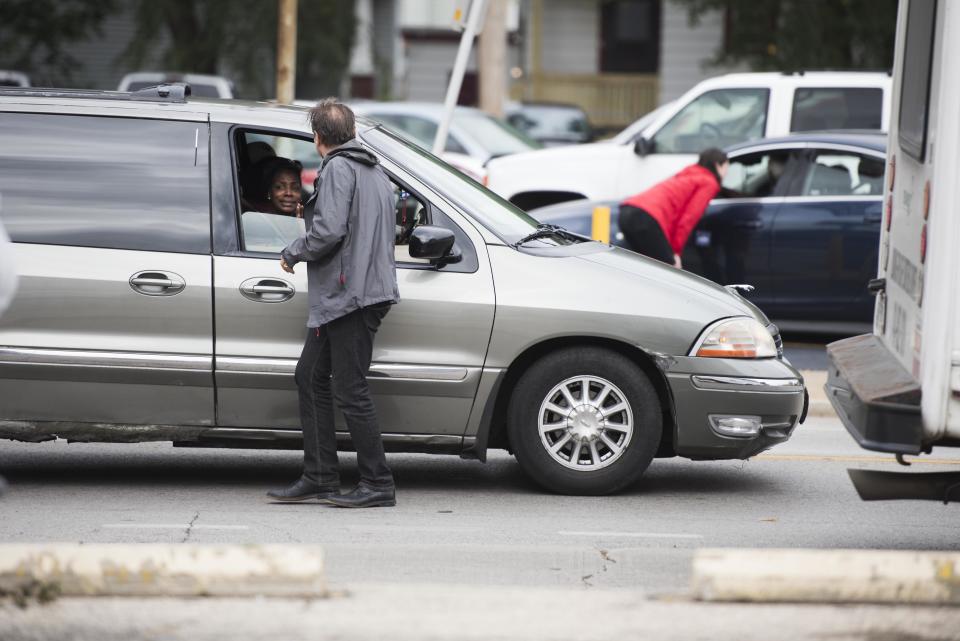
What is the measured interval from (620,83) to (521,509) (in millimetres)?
31325

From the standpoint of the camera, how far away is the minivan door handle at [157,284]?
664cm

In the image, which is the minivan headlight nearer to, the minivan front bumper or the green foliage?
the minivan front bumper

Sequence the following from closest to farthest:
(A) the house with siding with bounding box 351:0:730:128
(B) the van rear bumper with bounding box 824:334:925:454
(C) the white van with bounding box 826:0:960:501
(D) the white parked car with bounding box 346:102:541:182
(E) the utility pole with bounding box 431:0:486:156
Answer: (C) the white van with bounding box 826:0:960:501, (B) the van rear bumper with bounding box 824:334:925:454, (E) the utility pole with bounding box 431:0:486:156, (D) the white parked car with bounding box 346:102:541:182, (A) the house with siding with bounding box 351:0:730:128

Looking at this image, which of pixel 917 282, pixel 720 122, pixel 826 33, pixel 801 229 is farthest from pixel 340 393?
pixel 826 33

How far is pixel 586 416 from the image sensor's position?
22.2 feet

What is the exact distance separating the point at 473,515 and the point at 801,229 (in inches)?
220

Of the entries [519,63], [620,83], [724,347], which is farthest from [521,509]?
[519,63]

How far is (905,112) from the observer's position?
628cm

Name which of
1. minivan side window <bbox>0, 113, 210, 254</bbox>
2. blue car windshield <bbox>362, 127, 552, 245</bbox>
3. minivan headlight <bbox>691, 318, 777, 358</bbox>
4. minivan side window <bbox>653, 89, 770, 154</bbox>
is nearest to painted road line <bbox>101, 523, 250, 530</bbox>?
minivan side window <bbox>0, 113, 210, 254</bbox>

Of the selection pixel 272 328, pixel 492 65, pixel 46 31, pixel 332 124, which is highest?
pixel 46 31

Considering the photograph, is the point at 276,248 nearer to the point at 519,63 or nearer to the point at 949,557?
the point at 949,557

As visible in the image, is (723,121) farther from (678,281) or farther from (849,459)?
(678,281)

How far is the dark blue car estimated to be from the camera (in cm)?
1129

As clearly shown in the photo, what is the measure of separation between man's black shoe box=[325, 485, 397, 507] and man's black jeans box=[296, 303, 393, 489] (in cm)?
3
